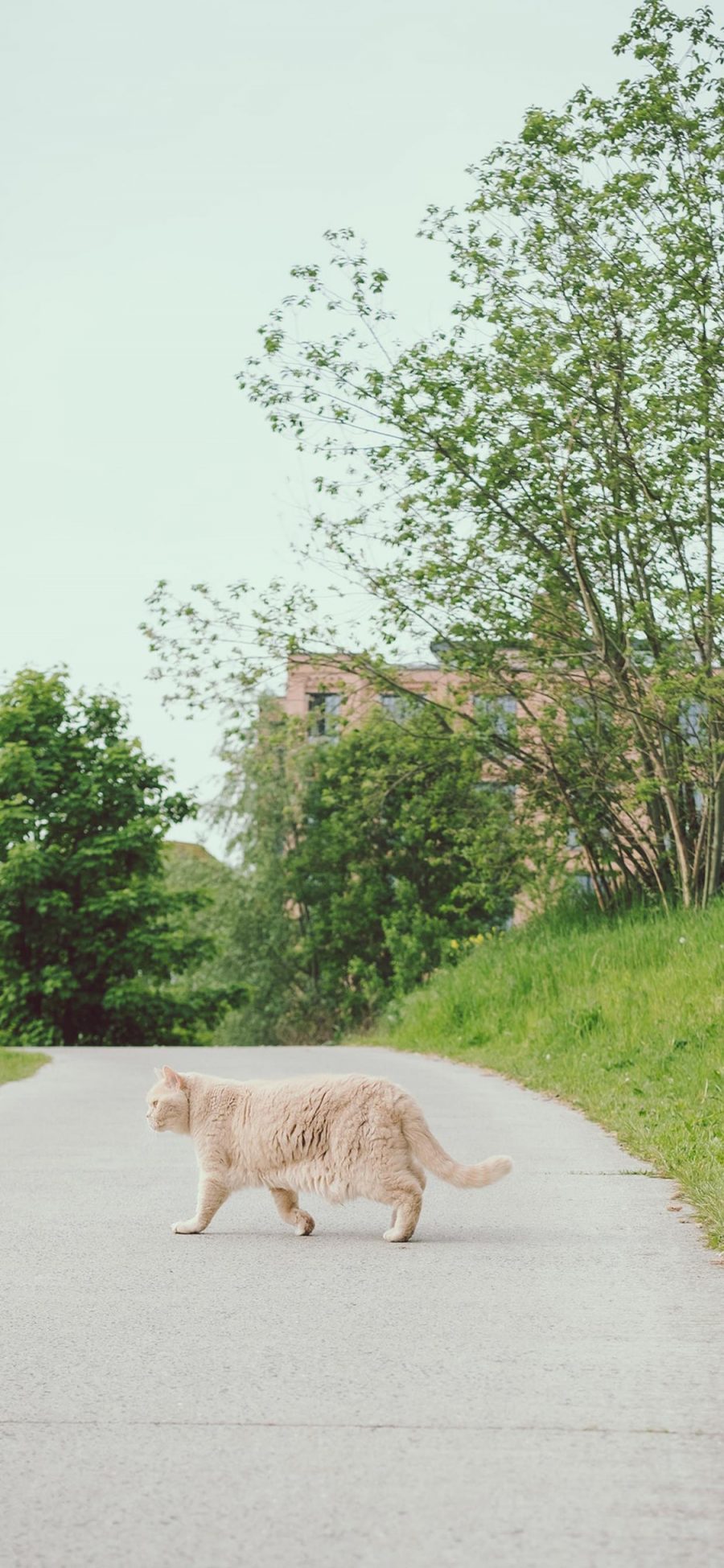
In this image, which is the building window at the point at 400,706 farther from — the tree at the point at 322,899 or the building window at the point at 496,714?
the tree at the point at 322,899

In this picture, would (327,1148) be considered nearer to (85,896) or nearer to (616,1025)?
(616,1025)

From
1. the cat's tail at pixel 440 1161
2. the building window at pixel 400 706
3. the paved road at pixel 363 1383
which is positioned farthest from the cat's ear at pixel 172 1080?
the building window at pixel 400 706

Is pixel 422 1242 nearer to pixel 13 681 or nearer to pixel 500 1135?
pixel 500 1135

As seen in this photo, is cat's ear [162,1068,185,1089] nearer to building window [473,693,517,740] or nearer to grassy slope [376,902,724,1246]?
grassy slope [376,902,724,1246]

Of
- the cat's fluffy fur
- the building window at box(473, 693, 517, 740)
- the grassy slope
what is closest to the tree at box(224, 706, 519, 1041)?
the grassy slope

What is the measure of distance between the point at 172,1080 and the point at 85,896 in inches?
1258

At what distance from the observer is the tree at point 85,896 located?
38875 mm

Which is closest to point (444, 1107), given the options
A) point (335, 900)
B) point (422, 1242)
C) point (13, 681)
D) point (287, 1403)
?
point (422, 1242)

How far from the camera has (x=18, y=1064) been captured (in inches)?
821

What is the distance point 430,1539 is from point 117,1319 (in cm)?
257

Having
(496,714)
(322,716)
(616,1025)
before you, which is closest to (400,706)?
(322,716)

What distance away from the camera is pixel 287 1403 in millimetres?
4777

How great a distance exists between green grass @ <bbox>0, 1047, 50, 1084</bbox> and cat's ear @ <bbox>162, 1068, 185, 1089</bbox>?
10.2m

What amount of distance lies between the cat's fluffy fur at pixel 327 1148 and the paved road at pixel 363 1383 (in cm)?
25
